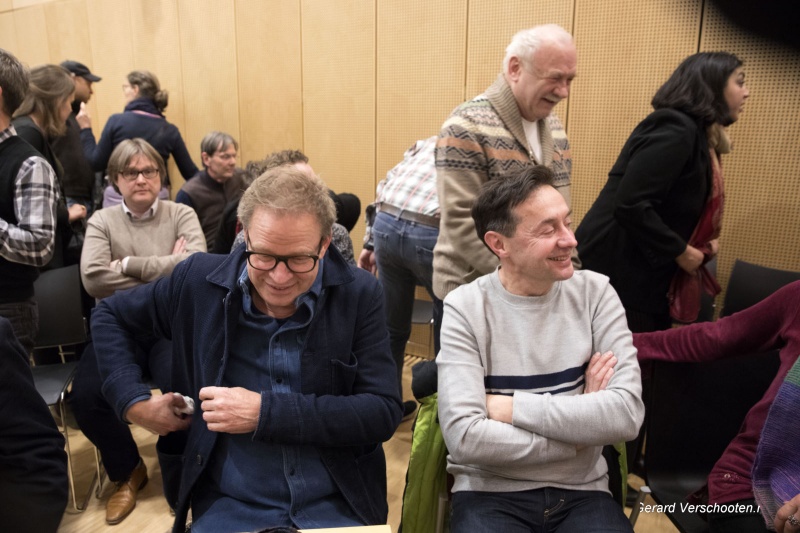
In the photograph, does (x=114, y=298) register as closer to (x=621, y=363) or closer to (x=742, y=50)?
(x=621, y=363)

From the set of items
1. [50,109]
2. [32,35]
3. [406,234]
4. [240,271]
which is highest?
[32,35]

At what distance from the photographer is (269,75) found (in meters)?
4.65

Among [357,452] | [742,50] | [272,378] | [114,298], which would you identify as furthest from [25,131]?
[742,50]

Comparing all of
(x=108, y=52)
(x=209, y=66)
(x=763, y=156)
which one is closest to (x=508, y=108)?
(x=763, y=156)

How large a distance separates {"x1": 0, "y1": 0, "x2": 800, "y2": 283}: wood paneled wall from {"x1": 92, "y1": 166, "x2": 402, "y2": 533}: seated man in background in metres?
2.33

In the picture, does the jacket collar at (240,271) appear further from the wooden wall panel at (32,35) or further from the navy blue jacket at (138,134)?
the wooden wall panel at (32,35)

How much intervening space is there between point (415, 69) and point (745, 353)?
2787 mm

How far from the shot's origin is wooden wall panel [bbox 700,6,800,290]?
2879 millimetres

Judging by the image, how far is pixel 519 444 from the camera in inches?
58.7

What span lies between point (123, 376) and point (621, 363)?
51.6 inches

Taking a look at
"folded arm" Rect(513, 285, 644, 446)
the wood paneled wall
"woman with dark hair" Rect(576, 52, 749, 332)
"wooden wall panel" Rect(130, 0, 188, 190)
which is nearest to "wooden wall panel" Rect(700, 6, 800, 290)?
the wood paneled wall

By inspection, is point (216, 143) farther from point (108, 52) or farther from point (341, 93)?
point (108, 52)

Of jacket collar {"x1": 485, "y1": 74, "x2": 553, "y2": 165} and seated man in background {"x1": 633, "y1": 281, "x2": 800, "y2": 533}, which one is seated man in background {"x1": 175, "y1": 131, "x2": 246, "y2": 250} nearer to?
jacket collar {"x1": 485, "y1": 74, "x2": 553, "y2": 165}

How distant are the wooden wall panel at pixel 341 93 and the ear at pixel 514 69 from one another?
214 centimetres
